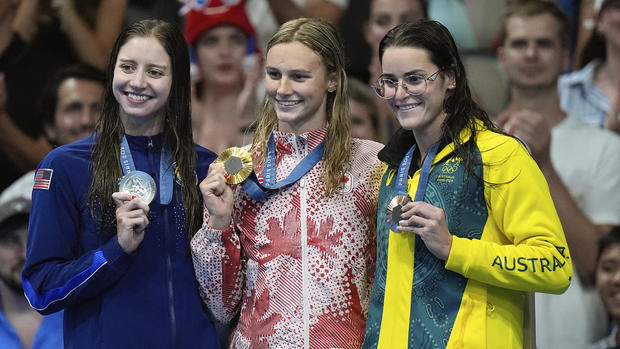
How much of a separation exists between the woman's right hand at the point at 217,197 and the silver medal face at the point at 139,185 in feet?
0.56

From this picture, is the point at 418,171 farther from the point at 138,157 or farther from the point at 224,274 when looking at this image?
the point at 138,157

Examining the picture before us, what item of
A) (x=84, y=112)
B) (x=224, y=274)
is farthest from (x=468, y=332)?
(x=84, y=112)

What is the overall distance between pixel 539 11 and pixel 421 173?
3.43 m

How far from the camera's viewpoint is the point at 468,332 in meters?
2.44

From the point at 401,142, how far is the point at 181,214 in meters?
0.82

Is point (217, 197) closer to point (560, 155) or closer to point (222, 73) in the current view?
point (222, 73)

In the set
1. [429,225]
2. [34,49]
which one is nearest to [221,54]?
[34,49]

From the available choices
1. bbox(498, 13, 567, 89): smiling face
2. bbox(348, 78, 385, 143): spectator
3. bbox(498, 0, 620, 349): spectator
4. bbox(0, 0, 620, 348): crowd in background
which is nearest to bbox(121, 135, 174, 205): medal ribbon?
bbox(0, 0, 620, 348): crowd in background

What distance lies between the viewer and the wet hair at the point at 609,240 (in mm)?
5371

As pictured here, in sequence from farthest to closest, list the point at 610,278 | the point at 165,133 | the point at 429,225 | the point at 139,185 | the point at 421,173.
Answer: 1. the point at 610,278
2. the point at 165,133
3. the point at 139,185
4. the point at 421,173
5. the point at 429,225

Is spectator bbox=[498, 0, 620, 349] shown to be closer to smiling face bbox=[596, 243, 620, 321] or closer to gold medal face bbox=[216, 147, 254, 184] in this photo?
Answer: smiling face bbox=[596, 243, 620, 321]

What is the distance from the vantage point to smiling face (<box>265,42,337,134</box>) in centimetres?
281

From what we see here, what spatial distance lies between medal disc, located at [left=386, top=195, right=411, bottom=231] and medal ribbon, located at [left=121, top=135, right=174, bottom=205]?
81 cm

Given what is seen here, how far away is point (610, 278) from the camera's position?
537cm
